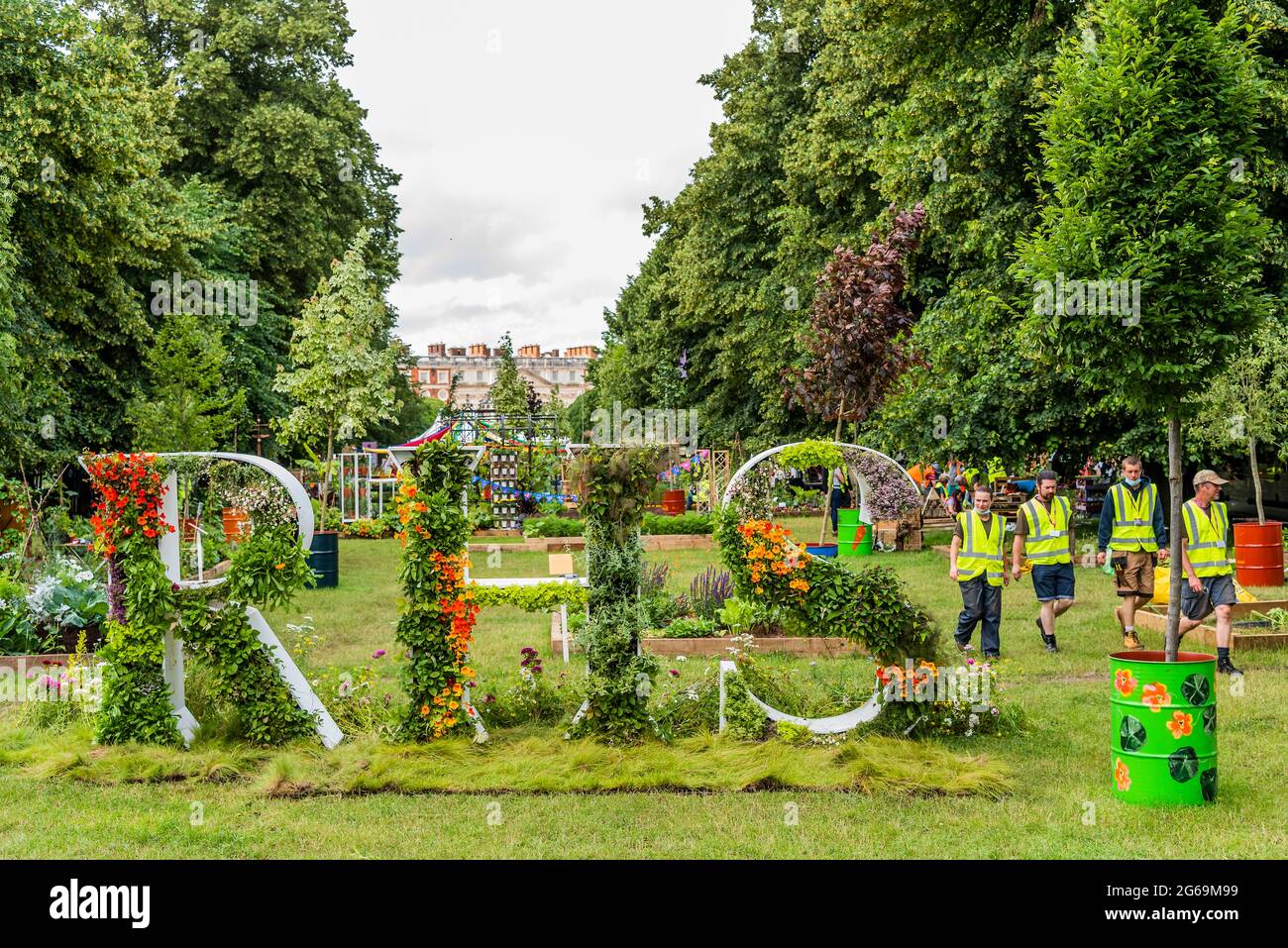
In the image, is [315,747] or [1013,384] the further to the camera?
[1013,384]

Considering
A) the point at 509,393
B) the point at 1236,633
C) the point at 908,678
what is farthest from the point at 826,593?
the point at 509,393

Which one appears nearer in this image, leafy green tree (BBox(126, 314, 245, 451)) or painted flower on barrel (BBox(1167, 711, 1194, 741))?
painted flower on barrel (BBox(1167, 711, 1194, 741))

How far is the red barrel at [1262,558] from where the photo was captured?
16359mm

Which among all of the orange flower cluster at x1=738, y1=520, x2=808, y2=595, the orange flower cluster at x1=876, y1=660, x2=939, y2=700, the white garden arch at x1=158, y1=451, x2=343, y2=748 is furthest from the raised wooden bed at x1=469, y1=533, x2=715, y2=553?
the orange flower cluster at x1=876, y1=660, x2=939, y2=700

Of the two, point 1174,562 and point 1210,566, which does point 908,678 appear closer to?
point 1174,562

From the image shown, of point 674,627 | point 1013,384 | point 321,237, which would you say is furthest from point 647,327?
point 674,627

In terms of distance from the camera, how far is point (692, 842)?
263 inches

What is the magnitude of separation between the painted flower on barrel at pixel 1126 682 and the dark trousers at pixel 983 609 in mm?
4258

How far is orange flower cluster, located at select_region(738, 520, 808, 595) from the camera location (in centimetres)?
903

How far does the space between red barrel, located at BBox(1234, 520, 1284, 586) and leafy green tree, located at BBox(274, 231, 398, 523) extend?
66.5 ft

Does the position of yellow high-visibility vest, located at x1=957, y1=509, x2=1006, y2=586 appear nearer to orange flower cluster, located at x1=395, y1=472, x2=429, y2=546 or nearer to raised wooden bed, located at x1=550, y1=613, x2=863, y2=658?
raised wooden bed, located at x1=550, y1=613, x2=863, y2=658

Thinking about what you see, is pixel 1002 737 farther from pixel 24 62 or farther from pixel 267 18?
pixel 267 18

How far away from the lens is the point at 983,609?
1162 centimetres
